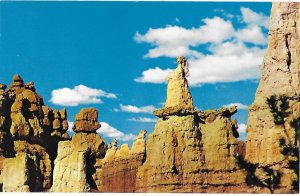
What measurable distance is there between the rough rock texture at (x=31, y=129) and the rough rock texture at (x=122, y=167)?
2817 millimetres

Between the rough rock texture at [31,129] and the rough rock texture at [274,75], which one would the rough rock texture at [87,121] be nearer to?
the rough rock texture at [31,129]

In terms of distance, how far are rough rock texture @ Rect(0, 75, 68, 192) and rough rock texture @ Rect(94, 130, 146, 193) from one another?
2.82 meters

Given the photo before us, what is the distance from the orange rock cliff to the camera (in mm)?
34781

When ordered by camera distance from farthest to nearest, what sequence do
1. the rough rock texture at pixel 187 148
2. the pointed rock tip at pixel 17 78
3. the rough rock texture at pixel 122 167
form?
1. the rough rock texture at pixel 122 167
2. the pointed rock tip at pixel 17 78
3. the rough rock texture at pixel 187 148

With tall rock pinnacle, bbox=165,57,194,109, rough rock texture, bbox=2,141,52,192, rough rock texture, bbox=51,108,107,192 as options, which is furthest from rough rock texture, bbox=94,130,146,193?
tall rock pinnacle, bbox=165,57,194,109

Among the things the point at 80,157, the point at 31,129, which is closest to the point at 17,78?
the point at 31,129

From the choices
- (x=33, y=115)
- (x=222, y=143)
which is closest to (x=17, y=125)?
(x=33, y=115)

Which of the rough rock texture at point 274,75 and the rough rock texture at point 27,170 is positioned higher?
the rough rock texture at point 274,75

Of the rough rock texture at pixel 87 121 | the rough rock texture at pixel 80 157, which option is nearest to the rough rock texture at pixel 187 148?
the rough rock texture at pixel 80 157

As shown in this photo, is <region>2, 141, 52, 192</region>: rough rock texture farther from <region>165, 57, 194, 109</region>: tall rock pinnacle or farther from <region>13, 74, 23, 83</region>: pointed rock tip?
<region>165, 57, 194, 109</region>: tall rock pinnacle

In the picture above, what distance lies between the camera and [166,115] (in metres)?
39.4

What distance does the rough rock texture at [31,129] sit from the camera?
122ft

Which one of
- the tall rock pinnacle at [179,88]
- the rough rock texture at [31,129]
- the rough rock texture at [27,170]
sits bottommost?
the rough rock texture at [27,170]

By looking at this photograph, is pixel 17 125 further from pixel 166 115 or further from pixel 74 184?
pixel 166 115
